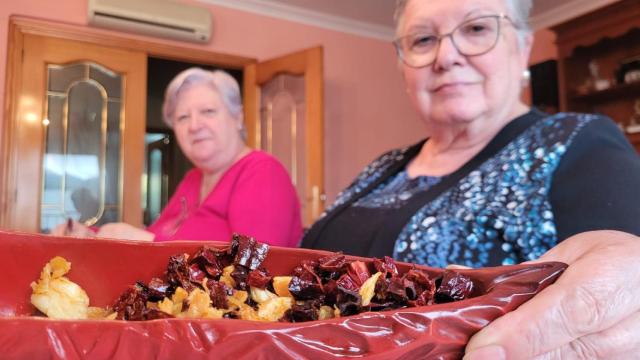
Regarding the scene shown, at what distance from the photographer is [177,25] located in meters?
3.20

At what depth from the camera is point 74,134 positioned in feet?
10.4

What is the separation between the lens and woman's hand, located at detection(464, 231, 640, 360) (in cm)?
33

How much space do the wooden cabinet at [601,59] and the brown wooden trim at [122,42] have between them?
2.01 metres

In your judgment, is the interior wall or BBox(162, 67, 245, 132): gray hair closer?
BBox(162, 67, 245, 132): gray hair

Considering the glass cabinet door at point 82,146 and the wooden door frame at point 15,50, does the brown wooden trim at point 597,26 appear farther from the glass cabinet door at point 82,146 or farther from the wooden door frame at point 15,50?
the glass cabinet door at point 82,146

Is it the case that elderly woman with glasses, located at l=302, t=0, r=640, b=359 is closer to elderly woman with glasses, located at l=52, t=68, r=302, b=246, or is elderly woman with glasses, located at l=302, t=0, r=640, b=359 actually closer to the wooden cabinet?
elderly woman with glasses, located at l=52, t=68, r=302, b=246

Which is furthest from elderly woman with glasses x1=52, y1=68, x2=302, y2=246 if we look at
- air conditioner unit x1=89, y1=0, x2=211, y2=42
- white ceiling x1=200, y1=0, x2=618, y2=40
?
white ceiling x1=200, y1=0, x2=618, y2=40

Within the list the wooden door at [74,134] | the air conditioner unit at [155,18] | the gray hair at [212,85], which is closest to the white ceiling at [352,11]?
the air conditioner unit at [155,18]

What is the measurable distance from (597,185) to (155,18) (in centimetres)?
301

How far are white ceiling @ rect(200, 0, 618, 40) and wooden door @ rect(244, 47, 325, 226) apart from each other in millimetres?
420

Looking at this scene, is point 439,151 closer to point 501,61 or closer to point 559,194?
point 501,61

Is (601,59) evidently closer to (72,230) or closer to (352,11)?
(352,11)

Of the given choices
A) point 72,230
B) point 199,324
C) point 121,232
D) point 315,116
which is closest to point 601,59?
point 315,116

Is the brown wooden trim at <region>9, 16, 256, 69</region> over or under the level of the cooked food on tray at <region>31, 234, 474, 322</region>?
over
